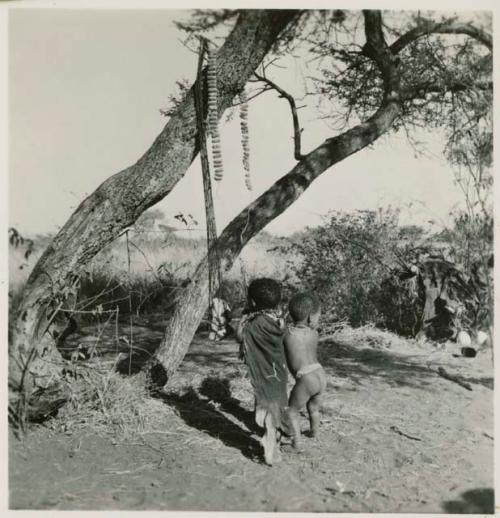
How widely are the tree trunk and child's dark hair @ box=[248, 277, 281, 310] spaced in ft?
4.35

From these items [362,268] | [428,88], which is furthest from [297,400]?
[362,268]

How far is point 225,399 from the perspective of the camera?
511cm

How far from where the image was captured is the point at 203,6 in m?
4.33

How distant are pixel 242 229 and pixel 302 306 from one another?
56.7 inches

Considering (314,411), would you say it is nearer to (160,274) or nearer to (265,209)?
(265,209)

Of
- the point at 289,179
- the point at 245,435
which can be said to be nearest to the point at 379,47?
the point at 289,179

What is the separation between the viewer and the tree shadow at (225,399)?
4.64m

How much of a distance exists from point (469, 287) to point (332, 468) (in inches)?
170

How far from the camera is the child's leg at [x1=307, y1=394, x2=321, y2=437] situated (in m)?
4.04

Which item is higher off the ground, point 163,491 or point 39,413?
point 39,413

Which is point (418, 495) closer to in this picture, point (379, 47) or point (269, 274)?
point (379, 47)

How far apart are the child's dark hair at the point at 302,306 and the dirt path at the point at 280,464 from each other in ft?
3.27

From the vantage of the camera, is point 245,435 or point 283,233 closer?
point 245,435

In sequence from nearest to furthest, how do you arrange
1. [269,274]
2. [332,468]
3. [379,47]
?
[332,468] < [379,47] < [269,274]
